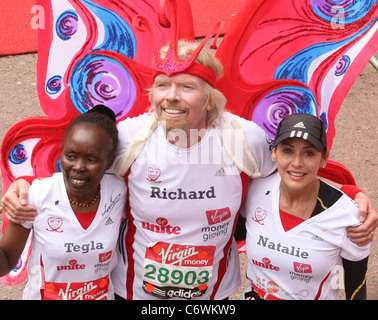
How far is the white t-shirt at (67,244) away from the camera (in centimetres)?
247

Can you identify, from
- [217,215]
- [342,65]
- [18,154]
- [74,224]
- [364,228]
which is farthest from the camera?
[18,154]

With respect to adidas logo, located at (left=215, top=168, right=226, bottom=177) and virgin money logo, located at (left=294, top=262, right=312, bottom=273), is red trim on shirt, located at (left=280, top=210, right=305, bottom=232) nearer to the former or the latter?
virgin money logo, located at (left=294, top=262, right=312, bottom=273)

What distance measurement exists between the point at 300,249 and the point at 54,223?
3.83 feet

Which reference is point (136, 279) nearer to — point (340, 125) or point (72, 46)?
point (72, 46)

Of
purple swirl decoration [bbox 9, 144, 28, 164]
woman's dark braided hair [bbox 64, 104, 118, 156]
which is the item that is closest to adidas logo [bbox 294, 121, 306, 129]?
woman's dark braided hair [bbox 64, 104, 118, 156]

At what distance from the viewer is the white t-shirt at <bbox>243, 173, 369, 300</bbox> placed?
7.91 ft

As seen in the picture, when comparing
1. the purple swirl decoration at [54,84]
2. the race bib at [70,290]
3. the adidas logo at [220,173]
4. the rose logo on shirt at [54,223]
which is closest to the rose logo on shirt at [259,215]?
the adidas logo at [220,173]

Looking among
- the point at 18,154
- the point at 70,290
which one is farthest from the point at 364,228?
the point at 18,154

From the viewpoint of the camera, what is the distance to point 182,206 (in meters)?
2.54

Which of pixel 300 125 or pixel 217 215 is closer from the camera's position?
A: pixel 300 125

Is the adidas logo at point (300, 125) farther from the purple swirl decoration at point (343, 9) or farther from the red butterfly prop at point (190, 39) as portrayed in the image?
the purple swirl decoration at point (343, 9)

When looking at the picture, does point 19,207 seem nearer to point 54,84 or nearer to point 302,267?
point 54,84

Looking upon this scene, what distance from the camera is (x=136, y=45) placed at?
285 cm
